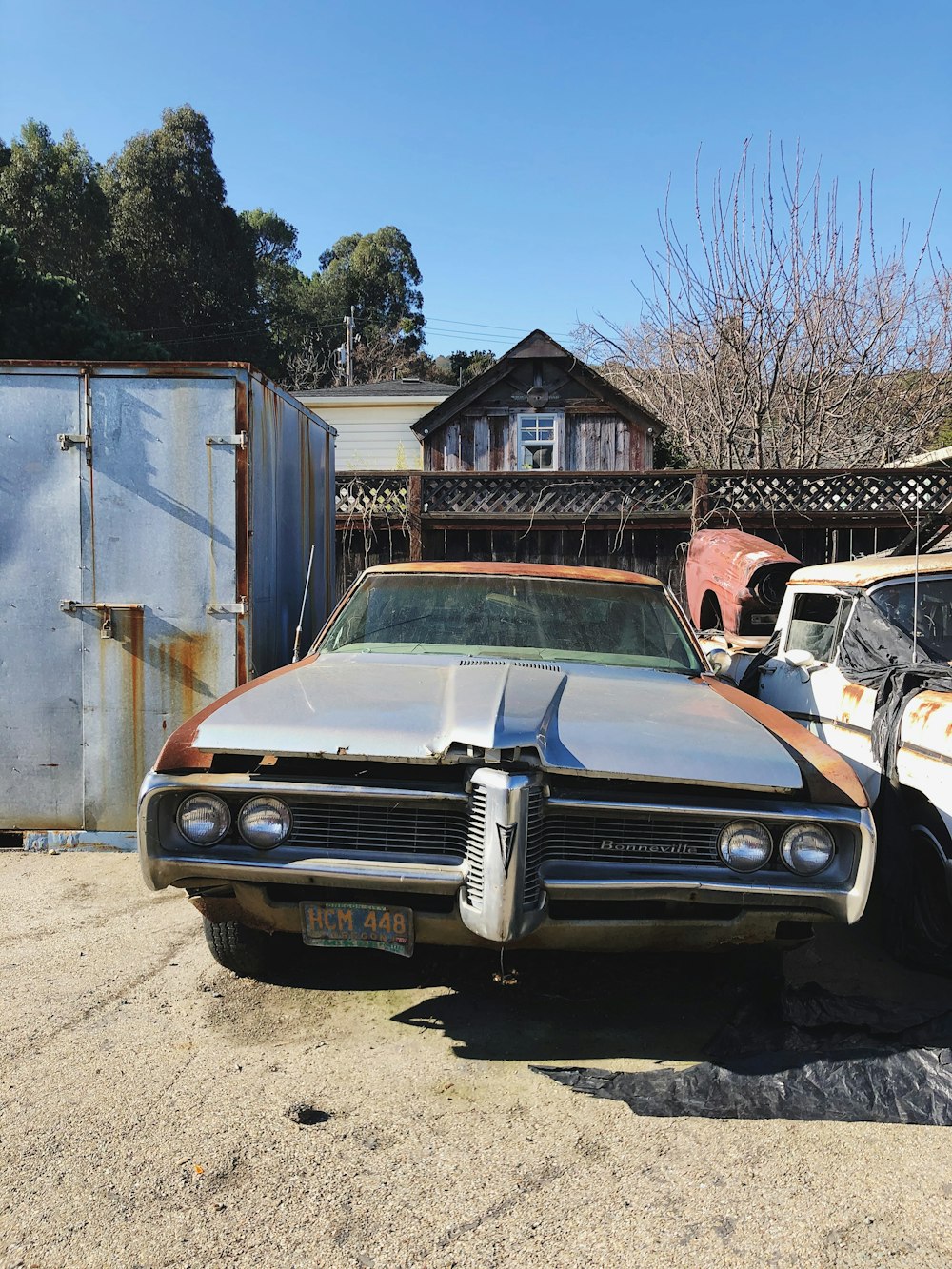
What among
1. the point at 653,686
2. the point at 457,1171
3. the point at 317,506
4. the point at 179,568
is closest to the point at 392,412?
the point at 317,506

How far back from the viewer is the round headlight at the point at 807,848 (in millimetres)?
2779

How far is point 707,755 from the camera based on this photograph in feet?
9.27

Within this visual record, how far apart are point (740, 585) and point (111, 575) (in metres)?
5.53

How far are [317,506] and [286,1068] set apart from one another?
16.8 feet

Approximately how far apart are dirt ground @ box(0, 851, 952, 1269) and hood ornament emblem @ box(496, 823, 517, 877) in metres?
0.77

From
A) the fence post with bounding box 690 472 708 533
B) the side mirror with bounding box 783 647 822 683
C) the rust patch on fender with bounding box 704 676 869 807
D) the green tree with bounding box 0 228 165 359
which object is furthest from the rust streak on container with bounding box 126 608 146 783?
the green tree with bounding box 0 228 165 359

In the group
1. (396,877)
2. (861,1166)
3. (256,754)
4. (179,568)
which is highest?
(179,568)

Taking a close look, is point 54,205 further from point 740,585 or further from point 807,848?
point 807,848

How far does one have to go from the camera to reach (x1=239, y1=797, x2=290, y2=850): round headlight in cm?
284

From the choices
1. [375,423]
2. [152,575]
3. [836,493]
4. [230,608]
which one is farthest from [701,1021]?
[375,423]

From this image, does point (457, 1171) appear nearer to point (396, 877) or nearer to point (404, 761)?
point (396, 877)

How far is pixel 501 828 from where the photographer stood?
259cm

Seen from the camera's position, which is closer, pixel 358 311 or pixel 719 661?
pixel 719 661

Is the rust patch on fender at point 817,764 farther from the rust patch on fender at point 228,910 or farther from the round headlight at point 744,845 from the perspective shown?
the rust patch on fender at point 228,910
